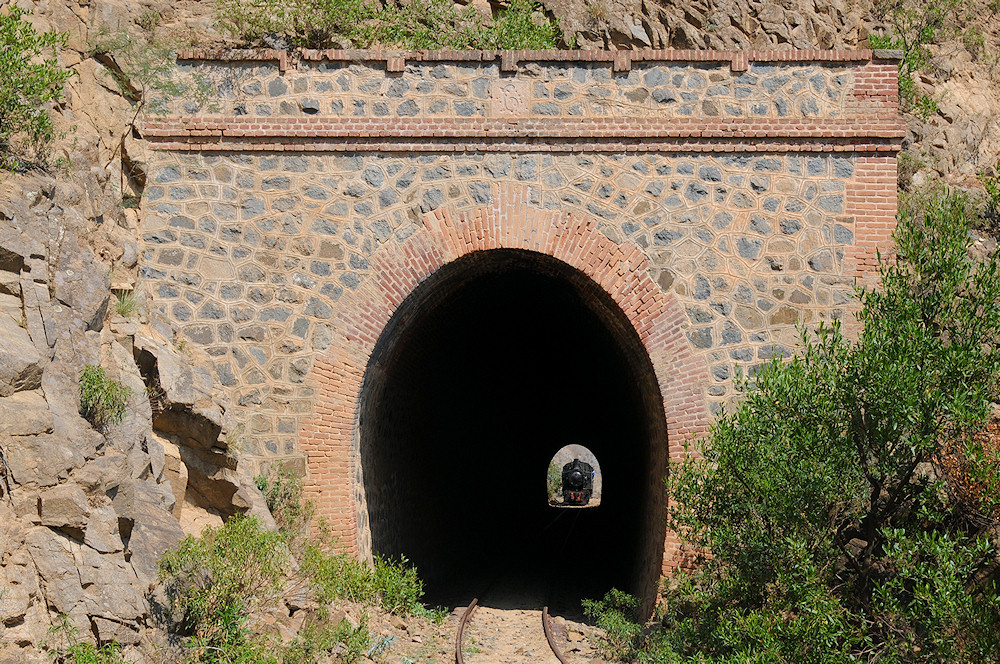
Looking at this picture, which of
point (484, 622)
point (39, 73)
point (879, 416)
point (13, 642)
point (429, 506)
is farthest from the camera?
point (429, 506)

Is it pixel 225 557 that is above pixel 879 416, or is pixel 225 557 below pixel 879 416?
below

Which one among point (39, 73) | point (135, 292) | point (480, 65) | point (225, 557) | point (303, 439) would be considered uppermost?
point (480, 65)

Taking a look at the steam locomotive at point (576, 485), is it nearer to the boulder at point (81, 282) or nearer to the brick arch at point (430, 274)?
the brick arch at point (430, 274)

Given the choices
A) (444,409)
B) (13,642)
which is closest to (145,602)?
(13,642)

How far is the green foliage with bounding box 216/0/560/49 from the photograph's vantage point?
1065cm

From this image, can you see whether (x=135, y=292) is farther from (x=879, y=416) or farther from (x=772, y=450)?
(x=879, y=416)

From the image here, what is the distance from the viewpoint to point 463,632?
1079 cm

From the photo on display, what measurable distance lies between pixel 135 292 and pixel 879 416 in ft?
24.3

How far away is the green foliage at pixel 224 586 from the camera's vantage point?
7500 mm

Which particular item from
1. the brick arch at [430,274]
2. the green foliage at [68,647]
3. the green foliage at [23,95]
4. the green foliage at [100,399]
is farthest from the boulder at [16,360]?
the brick arch at [430,274]

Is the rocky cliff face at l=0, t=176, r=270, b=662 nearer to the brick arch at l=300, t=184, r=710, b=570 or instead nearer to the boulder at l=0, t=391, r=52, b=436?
the boulder at l=0, t=391, r=52, b=436

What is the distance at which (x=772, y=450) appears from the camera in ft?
24.7

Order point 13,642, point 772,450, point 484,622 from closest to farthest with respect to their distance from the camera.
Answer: point 13,642
point 772,450
point 484,622

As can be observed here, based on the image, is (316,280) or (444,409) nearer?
(316,280)
